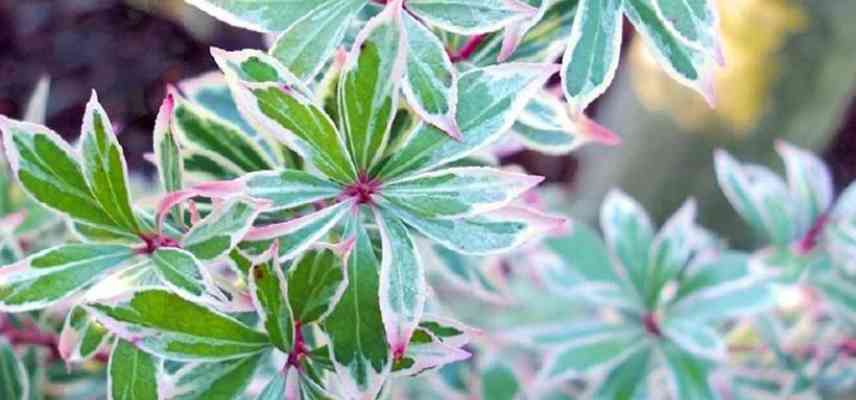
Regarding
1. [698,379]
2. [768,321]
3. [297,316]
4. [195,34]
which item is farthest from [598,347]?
[195,34]

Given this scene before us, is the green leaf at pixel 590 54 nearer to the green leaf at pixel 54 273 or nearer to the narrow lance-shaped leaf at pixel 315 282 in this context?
the narrow lance-shaped leaf at pixel 315 282

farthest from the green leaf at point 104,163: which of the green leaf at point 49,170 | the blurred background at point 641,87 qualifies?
the blurred background at point 641,87

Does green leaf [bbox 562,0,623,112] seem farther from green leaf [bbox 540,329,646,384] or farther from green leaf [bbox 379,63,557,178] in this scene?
green leaf [bbox 540,329,646,384]

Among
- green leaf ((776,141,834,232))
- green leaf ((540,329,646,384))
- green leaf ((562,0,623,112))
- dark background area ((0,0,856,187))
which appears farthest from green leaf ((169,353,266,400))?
dark background area ((0,0,856,187))

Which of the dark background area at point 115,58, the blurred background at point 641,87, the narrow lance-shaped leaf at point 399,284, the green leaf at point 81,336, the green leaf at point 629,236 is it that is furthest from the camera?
the dark background area at point 115,58

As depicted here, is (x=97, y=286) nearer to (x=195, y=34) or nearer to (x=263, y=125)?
(x=263, y=125)

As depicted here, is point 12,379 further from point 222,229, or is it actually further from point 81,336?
point 222,229
